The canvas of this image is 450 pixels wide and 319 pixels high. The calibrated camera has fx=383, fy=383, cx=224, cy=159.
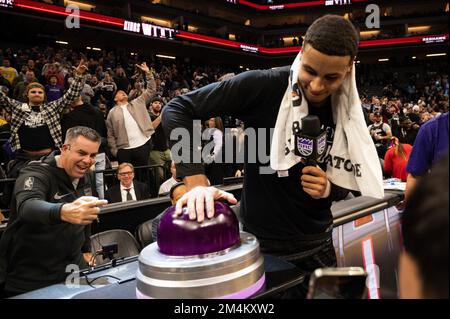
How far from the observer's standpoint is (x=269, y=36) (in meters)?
27.2

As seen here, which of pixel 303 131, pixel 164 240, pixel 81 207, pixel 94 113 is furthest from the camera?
pixel 94 113

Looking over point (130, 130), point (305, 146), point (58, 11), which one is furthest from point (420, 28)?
point (305, 146)

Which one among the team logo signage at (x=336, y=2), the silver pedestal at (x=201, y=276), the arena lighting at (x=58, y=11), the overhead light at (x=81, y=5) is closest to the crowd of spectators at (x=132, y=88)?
the silver pedestal at (x=201, y=276)

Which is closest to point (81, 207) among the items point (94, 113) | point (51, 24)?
point (94, 113)

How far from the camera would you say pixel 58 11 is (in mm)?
14523

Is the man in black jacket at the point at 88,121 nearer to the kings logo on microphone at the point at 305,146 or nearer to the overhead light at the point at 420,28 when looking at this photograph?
the kings logo on microphone at the point at 305,146

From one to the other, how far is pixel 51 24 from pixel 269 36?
15.9 m

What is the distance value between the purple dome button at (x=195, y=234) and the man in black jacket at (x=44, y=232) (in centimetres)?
148

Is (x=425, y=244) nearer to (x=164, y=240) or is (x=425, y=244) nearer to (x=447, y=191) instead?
(x=447, y=191)

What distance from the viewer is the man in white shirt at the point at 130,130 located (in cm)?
518

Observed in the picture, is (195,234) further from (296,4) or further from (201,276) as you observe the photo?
(296,4)

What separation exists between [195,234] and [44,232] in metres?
1.82

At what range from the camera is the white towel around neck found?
3.68ft

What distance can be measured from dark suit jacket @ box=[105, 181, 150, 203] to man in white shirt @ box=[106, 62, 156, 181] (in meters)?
0.58
